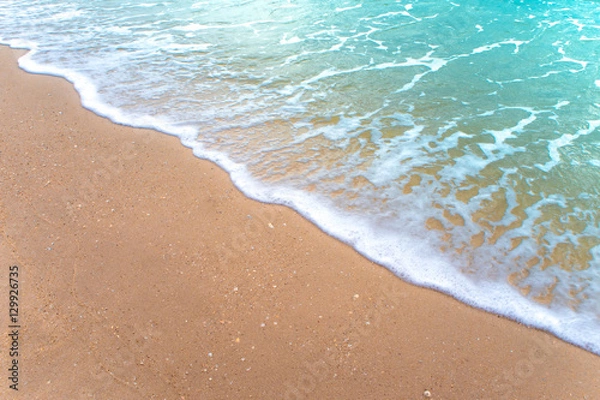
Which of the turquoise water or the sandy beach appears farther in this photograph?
the turquoise water

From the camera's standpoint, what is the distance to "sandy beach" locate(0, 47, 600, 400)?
3426 millimetres

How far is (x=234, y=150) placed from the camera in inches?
241

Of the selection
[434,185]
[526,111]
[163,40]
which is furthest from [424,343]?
[163,40]

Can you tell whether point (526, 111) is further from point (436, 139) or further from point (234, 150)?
point (234, 150)

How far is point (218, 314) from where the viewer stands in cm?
391

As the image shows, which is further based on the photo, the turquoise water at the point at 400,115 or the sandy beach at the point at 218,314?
the turquoise water at the point at 400,115

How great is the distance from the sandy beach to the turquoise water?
0.41 m

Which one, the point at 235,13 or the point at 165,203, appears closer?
the point at 165,203

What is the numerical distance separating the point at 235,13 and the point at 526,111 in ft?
28.6

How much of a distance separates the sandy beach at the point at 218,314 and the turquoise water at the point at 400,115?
16.3 inches

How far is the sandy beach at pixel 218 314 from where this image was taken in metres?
3.43

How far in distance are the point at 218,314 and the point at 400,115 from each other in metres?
4.85

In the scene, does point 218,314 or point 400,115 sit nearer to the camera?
point 218,314

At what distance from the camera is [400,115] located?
709cm
